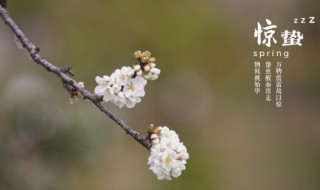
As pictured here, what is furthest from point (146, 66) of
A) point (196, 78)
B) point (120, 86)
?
point (196, 78)

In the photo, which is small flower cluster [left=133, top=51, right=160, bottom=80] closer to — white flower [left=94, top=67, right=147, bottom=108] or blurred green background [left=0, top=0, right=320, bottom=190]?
white flower [left=94, top=67, right=147, bottom=108]

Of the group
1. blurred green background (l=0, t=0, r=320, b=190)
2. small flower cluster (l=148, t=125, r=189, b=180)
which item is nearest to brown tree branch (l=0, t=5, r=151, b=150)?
small flower cluster (l=148, t=125, r=189, b=180)

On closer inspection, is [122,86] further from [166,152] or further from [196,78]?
[196,78]

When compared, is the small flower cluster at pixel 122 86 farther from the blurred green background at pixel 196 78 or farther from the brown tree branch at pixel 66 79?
the blurred green background at pixel 196 78

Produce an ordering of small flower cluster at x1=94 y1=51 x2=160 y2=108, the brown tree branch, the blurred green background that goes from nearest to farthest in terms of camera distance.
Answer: the brown tree branch → small flower cluster at x1=94 y1=51 x2=160 y2=108 → the blurred green background

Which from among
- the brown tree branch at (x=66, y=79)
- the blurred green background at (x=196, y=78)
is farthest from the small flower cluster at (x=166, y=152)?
the blurred green background at (x=196, y=78)

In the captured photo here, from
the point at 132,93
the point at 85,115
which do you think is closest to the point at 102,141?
the point at 85,115
